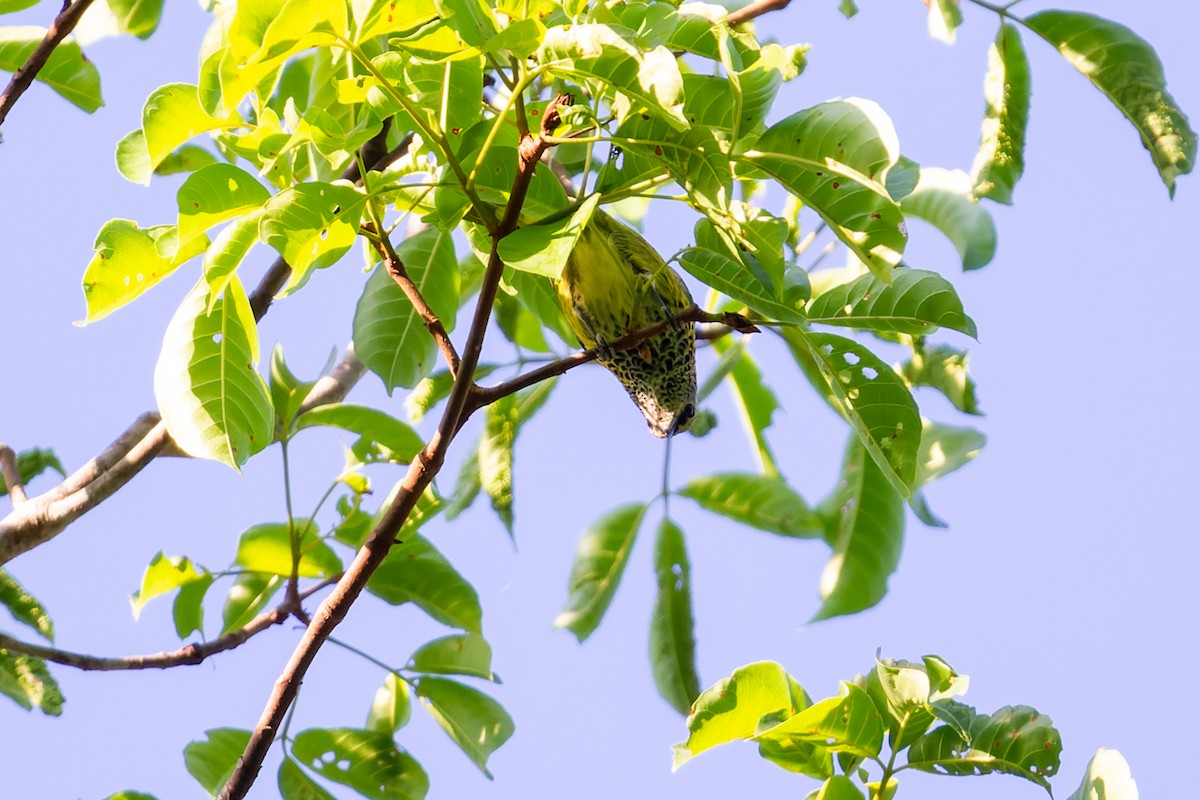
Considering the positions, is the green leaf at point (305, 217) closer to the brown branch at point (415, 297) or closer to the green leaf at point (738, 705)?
the brown branch at point (415, 297)

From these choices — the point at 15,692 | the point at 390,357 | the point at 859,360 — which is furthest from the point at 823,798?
the point at 15,692

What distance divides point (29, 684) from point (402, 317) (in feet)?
3.59

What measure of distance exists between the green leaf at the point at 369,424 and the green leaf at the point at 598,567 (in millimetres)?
456

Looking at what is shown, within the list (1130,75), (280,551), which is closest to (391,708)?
(280,551)

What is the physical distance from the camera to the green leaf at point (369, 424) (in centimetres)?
261

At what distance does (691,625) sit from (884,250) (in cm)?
115

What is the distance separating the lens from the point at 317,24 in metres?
1.43

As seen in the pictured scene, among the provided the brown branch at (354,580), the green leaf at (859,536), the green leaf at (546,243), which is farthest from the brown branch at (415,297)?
the green leaf at (859,536)

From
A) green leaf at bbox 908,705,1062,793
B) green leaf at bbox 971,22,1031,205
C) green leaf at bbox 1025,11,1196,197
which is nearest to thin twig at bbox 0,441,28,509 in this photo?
green leaf at bbox 908,705,1062,793

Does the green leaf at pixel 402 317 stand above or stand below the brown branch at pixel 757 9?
below

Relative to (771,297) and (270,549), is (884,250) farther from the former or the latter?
(270,549)

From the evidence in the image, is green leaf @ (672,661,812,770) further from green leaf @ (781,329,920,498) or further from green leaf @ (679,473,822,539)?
green leaf @ (679,473,822,539)

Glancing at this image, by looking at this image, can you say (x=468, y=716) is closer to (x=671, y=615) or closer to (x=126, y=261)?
(x=671, y=615)

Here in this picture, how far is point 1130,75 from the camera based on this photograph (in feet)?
6.18
